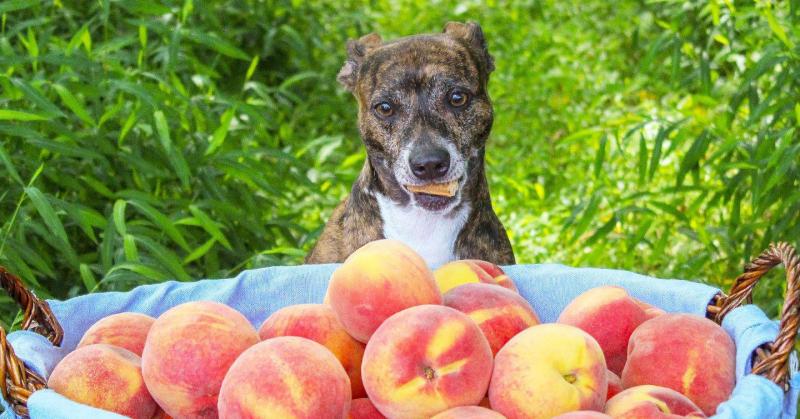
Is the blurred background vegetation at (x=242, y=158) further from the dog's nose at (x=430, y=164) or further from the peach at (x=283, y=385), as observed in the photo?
the peach at (x=283, y=385)

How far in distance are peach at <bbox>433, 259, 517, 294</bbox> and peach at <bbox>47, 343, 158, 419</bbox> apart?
569mm

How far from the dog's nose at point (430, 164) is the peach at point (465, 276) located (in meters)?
0.80

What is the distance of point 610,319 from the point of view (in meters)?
1.89

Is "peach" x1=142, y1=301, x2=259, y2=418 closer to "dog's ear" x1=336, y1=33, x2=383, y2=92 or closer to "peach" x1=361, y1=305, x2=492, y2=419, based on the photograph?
"peach" x1=361, y1=305, x2=492, y2=419

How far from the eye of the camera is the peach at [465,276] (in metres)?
2.01

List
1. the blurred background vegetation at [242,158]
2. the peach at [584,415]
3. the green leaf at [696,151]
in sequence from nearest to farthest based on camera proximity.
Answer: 1. the peach at [584,415]
2. the blurred background vegetation at [242,158]
3. the green leaf at [696,151]

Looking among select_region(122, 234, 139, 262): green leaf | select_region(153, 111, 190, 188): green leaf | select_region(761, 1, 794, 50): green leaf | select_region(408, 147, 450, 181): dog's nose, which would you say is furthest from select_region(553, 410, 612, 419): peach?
select_region(761, 1, 794, 50): green leaf

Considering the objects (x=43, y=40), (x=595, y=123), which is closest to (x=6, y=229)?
(x=43, y=40)

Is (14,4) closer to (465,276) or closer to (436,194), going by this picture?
(436,194)

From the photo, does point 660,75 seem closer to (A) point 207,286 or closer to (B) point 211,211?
(B) point 211,211

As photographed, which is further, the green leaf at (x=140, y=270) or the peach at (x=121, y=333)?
the green leaf at (x=140, y=270)

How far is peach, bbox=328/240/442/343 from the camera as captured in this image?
5.61 ft

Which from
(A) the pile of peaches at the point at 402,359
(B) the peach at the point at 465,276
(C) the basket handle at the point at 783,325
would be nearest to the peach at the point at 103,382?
(A) the pile of peaches at the point at 402,359

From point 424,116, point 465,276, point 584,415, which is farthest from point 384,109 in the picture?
point 584,415
